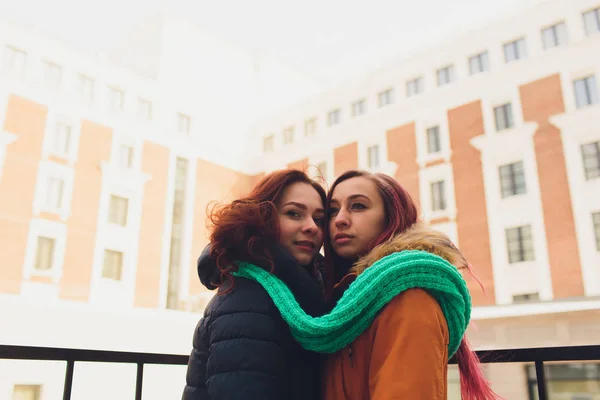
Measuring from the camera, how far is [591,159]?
10.2 metres

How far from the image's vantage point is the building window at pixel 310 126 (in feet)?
48.7

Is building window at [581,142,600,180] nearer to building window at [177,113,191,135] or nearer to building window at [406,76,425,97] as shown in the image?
building window at [406,76,425,97]

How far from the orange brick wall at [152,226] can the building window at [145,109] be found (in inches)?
28.3

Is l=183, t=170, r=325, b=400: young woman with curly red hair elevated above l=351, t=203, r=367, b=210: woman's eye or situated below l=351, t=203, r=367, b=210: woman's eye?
below

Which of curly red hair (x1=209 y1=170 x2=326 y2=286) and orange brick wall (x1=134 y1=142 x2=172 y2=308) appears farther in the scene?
orange brick wall (x1=134 y1=142 x2=172 y2=308)

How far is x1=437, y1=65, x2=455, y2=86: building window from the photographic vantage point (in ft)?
40.4

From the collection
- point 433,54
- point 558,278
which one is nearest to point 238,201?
point 558,278

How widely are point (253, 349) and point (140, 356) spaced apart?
14.7 inches

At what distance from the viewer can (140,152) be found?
13.7 meters

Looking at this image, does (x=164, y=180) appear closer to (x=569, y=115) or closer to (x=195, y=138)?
(x=195, y=138)

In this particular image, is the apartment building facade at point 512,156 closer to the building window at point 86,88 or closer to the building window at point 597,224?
the building window at point 597,224

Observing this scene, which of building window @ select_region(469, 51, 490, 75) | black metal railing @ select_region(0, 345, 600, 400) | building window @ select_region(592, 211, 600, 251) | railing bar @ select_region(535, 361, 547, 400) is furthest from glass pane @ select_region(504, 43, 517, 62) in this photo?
railing bar @ select_region(535, 361, 547, 400)

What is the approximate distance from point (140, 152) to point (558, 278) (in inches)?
399

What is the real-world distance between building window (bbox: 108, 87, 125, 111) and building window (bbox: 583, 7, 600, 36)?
1067 centimetres
